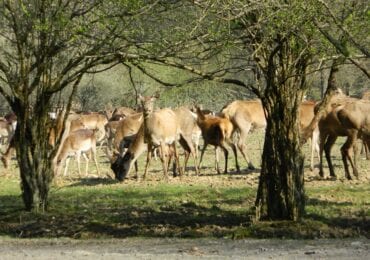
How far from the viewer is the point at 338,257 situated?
31.1 ft

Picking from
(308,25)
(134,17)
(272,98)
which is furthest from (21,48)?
(308,25)

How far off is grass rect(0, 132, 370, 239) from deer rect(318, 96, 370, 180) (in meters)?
0.59

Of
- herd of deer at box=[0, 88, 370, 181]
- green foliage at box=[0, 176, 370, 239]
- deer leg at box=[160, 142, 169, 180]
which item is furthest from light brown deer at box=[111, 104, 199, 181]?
green foliage at box=[0, 176, 370, 239]

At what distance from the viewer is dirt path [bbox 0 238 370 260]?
391 inches

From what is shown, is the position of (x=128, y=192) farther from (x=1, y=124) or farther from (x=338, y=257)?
(x=1, y=124)

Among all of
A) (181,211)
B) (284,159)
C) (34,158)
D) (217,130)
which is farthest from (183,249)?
(217,130)

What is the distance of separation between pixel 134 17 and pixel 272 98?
2481mm

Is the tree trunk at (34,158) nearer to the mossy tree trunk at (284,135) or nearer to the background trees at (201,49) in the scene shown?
the background trees at (201,49)

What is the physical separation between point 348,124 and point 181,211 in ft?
22.2

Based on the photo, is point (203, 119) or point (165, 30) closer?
point (165, 30)

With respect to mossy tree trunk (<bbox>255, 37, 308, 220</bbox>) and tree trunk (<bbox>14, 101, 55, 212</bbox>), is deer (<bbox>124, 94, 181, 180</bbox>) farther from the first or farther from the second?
mossy tree trunk (<bbox>255, 37, 308, 220</bbox>)

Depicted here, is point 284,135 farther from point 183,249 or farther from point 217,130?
point 217,130

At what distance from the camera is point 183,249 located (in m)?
10.7

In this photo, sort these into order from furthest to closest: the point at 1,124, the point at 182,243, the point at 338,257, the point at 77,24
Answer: the point at 1,124 < the point at 77,24 < the point at 182,243 < the point at 338,257
